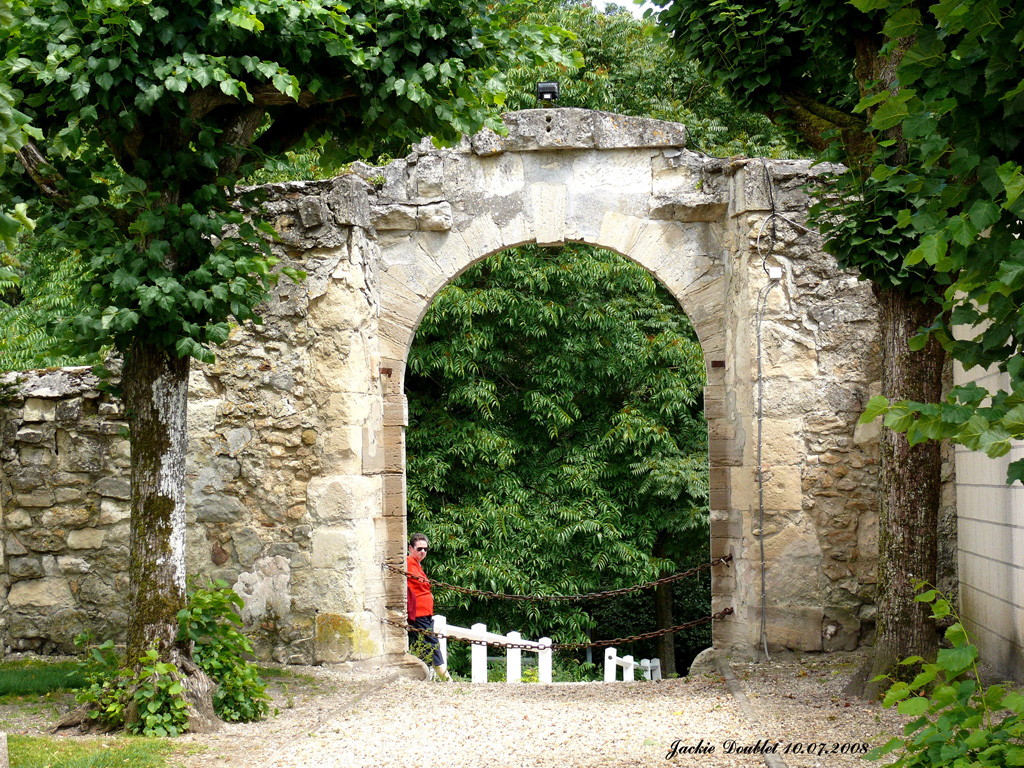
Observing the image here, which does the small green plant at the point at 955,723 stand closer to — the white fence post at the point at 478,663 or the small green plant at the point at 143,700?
the small green plant at the point at 143,700

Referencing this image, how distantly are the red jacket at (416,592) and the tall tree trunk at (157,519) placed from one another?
9.09 ft

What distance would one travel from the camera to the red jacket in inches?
281

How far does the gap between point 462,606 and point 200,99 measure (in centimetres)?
696

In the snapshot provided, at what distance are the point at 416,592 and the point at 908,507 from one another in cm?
382

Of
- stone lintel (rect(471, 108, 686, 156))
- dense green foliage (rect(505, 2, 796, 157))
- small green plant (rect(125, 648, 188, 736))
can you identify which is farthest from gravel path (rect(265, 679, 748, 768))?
dense green foliage (rect(505, 2, 796, 157))

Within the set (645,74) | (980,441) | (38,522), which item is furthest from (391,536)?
(645,74)

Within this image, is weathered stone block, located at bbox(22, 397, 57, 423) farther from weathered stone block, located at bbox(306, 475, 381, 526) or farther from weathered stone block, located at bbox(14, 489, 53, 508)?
weathered stone block, located at bbox(306, 475, 381, 526)

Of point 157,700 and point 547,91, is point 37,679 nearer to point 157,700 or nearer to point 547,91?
point 157,700

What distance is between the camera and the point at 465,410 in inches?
433

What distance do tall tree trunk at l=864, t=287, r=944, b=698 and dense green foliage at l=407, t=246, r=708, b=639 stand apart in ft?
17.5

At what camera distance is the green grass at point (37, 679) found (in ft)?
16.7

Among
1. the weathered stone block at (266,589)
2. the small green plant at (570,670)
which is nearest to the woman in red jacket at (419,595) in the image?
the weathered stone block at (266,589)

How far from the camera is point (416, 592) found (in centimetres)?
716

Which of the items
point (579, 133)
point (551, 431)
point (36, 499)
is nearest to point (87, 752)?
point (36, 499)
